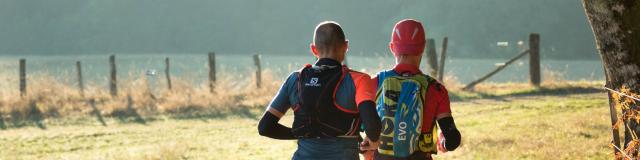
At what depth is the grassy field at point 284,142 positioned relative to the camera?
33.0ft

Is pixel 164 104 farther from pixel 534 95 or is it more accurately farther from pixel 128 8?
pixel 128 8

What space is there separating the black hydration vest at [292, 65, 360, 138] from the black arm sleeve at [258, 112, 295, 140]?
134 millimetres

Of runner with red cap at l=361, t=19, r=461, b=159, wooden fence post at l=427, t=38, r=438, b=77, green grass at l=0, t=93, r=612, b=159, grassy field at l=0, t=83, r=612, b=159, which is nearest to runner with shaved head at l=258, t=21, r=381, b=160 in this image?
runner with red cap at l=361, t=19, r=461, b=159

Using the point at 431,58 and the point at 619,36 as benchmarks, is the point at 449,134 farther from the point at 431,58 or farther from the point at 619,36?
the point at 431,58

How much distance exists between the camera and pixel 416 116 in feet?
13.1

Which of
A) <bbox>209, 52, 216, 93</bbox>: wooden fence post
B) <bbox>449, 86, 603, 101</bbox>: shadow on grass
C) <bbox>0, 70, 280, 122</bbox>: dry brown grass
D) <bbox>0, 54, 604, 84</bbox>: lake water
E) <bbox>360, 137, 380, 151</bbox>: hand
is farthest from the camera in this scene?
<bbox>0, 54, 604, 84</bbox>: lake water

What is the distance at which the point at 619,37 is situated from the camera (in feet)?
17.2

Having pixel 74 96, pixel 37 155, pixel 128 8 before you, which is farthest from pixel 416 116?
pixel 128 8

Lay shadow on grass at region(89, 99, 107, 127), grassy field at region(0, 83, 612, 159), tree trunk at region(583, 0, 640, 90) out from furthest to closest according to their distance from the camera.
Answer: shadow on grass at region(89, 99, 107, 127) < grassy field at region(0, 83, 612, 159) < tree trunk at region(583, 0, 640, 90)

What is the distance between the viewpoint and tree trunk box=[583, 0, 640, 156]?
17.0ft

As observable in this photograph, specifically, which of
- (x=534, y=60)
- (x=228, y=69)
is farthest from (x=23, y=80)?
(x=228, y=69)

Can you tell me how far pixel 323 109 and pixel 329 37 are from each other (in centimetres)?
35

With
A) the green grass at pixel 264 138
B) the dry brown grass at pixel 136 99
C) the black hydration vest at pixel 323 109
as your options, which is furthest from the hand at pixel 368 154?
the dry brown grass at pixel 136 99

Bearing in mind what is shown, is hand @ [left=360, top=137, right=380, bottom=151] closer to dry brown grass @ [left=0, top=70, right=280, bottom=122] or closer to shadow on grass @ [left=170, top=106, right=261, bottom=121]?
shadow on grass @ [left=170, top=106, right=261, bottom=121]
